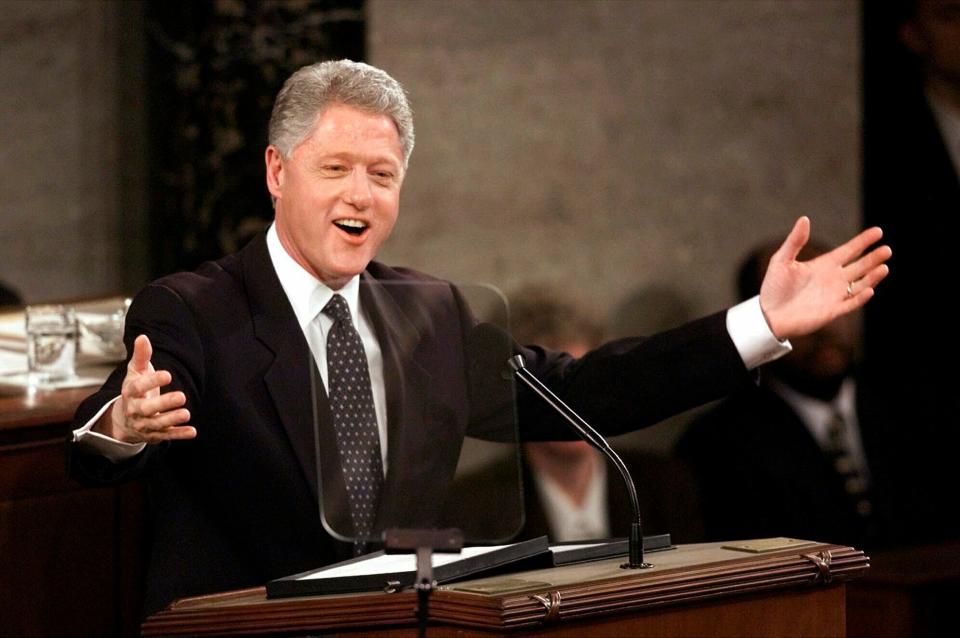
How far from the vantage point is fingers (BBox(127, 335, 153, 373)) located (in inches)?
91.5

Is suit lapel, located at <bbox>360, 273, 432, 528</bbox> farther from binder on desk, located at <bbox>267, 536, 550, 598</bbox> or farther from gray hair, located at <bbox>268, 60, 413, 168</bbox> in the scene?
gray hair, located at <bbox>268, 60, 413, 168</bbox>

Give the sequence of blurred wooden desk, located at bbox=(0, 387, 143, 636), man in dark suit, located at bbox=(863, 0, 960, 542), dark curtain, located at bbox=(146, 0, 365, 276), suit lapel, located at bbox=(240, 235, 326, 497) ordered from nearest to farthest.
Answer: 1. suit lapel, located at bbox=(240, 235, 326, 497)
2. blurred wooden desk, located at bbox=(0, 387, 143, 636)
3. dark curtain, located at bbox=(146, 0, 365, 276)
4. man in dark suit, located at bbox=(863, 0, 960, 542)

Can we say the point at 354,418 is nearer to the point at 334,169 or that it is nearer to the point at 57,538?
the point at 334,169

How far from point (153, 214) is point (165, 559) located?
1.83m

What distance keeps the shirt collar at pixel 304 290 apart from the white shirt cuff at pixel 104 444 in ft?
1.33

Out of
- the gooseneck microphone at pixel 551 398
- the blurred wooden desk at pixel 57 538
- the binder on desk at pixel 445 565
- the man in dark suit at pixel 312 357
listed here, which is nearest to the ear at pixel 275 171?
the man in dark suit at pixel 312 357

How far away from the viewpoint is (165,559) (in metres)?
2.69

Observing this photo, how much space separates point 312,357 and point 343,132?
44 centimetres

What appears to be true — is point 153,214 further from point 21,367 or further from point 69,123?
point 21,367

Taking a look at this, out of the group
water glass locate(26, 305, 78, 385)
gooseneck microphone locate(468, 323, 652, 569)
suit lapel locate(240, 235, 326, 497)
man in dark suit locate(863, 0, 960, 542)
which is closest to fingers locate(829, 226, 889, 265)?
gooseneck microphone locate(468, 323, 652, 569)

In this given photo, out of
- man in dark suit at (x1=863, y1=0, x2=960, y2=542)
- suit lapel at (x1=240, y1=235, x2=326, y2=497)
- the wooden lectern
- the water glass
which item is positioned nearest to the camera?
the wooden lectern

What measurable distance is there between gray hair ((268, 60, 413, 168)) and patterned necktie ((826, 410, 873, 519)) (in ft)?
8.45

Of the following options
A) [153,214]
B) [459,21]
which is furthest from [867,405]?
[153,214]

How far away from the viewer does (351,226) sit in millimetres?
2801
